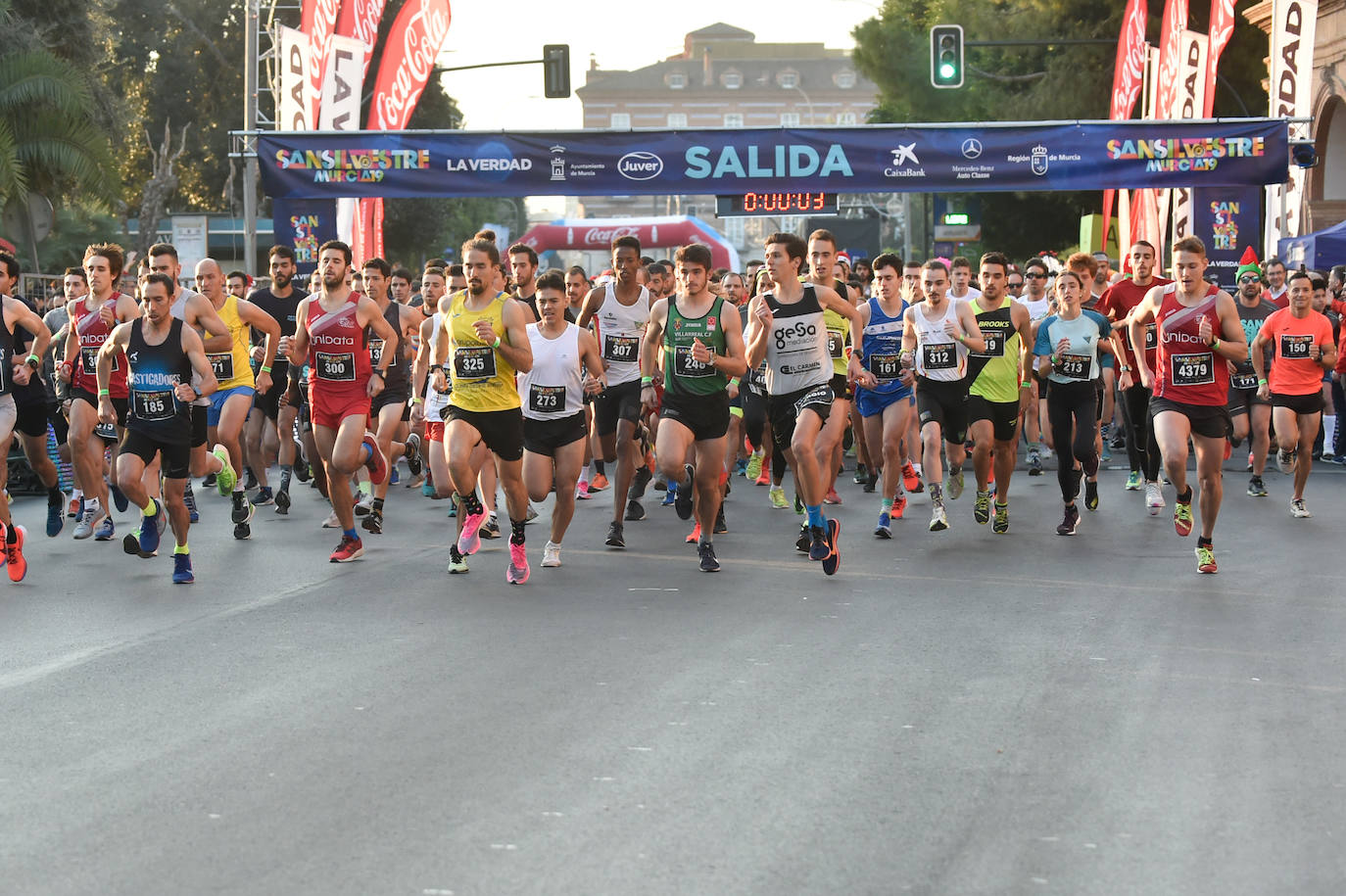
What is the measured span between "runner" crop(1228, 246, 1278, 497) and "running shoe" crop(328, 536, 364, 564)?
21.5 feet

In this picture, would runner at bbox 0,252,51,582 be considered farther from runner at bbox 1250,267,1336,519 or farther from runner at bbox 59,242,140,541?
runner at bbox 1250,267,1336,519

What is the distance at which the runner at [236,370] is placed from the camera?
11.9 meters

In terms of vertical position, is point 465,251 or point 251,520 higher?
point 465,251

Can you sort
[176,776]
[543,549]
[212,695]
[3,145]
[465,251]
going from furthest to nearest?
[3,145], [543,549], [465,251], [212,695], [176,776]

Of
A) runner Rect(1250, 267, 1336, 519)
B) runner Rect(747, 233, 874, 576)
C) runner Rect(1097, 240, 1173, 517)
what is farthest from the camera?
runner Rect(1250, 267, 1336, 519)

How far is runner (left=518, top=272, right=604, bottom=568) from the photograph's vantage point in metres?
10.1

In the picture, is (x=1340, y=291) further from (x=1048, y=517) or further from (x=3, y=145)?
(x=3, y=145)

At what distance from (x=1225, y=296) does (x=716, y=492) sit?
323 centimetres

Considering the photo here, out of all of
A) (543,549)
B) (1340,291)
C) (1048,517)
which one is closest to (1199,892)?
(543,549)

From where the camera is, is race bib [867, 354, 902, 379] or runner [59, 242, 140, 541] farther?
race bib [867, 354, 902, 379]

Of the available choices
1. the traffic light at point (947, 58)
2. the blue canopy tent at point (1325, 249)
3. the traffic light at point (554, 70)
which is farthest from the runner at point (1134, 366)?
the traffic light at point (554, 70)

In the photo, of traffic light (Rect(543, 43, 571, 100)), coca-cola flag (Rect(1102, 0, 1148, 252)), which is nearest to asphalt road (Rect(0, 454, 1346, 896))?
coca-cola flag (Rect(1102, 0, 1148, 252))

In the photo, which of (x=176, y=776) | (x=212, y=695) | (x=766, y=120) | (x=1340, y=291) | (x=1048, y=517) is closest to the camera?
(x=176, y=776)

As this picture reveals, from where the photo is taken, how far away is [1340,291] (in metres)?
17.2
